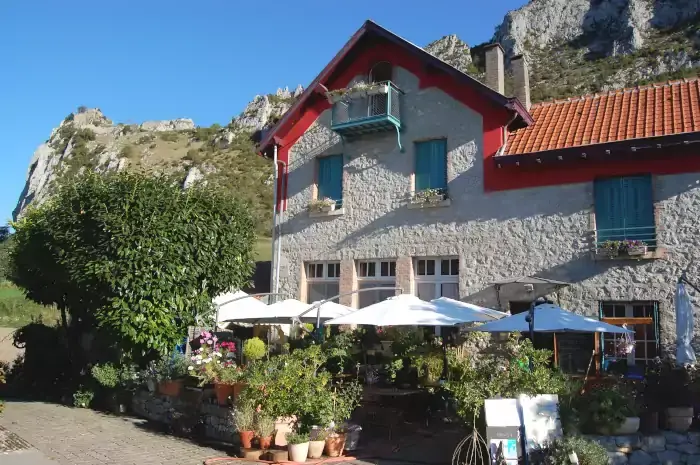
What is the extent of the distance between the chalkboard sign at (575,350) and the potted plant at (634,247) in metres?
1.94

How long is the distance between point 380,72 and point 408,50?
47.4 inches

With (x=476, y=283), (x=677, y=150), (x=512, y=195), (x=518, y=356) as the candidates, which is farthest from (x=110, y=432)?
(x=677, y=150)

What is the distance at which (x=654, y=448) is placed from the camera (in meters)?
7.66

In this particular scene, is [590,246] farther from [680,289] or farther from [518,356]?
[518,356]

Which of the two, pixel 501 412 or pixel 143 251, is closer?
pixel 501 412

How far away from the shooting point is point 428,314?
1104 centimetres

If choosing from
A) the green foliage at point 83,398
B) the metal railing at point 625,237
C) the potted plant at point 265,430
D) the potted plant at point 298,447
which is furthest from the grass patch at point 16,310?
the metal railing at point 625,237

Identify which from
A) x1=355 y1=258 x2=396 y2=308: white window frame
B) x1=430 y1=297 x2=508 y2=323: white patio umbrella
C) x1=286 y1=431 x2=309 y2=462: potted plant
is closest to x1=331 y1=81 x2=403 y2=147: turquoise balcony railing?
x1=355 y1=258 x2=396 y2=308: white window frame

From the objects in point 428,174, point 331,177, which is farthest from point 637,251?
point 331,177

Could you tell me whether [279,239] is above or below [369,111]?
below

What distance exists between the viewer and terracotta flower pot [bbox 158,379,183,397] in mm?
11586

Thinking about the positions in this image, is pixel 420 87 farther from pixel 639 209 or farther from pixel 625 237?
pixel 625 237

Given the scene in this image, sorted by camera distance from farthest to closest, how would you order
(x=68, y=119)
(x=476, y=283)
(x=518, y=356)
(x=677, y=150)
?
1. (x=68, y=119)
2. (x=476, y=283)
3. (x=677, y=150)
4. (x=518, y=356)

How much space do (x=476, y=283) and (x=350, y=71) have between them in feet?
23.4
